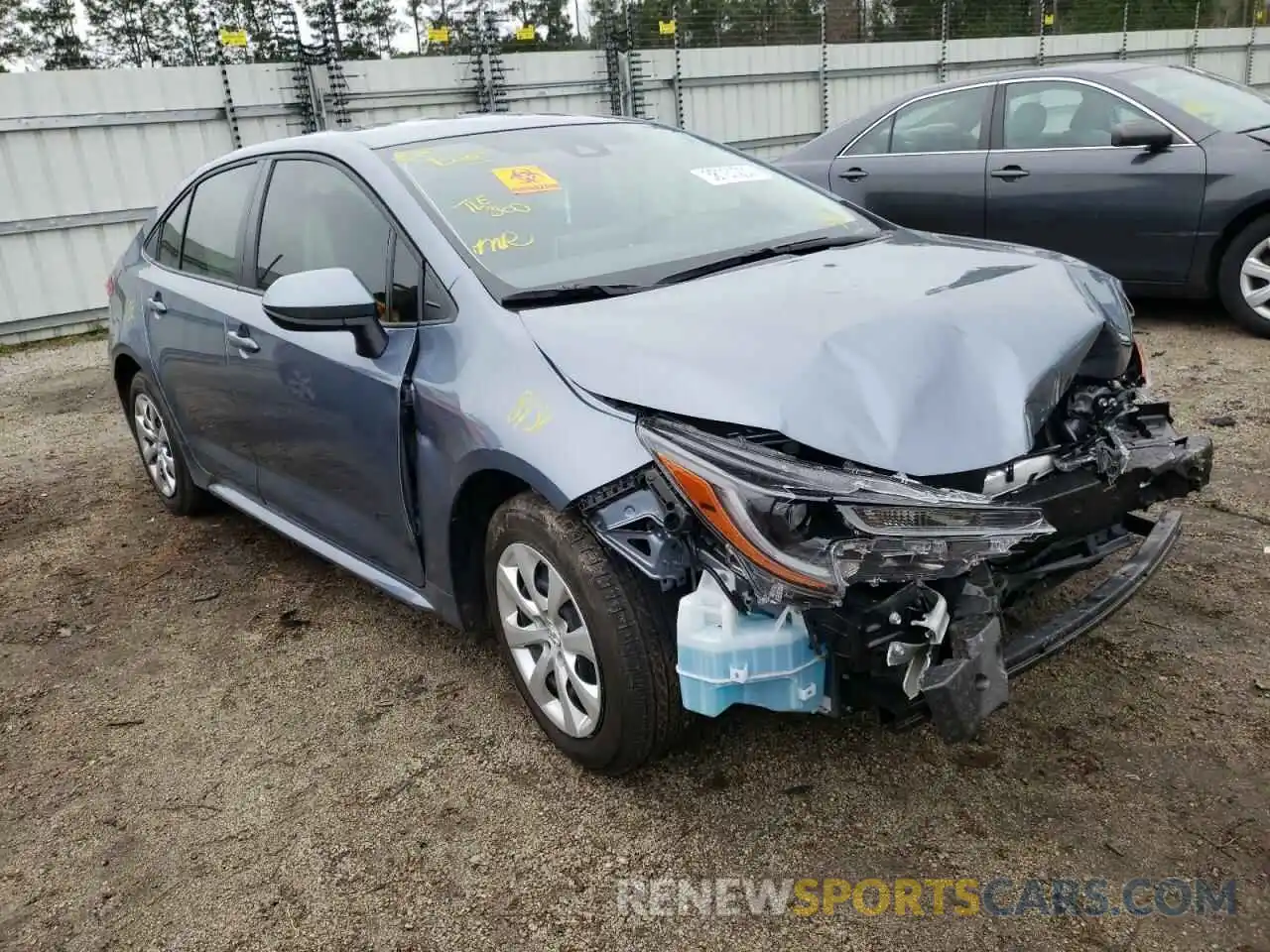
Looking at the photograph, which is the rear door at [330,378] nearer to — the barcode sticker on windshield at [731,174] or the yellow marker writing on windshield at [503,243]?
the yellow marker writing on windshield at [503,243]

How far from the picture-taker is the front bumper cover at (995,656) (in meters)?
2.03

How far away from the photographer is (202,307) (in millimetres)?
3852

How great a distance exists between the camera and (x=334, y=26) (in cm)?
1101

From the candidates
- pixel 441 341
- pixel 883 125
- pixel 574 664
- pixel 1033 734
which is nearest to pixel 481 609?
pixel 574 664

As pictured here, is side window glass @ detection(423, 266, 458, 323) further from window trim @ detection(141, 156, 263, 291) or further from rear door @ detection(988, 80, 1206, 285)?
rear door @ detection(988, 80, 1206, 285)

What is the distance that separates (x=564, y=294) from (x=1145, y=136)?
445 cm

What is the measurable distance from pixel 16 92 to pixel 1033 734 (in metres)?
9.85

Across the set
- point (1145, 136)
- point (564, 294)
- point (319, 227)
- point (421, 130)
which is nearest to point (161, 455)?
point (319, 227)

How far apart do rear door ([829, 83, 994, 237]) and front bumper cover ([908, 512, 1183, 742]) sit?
14.3 ft

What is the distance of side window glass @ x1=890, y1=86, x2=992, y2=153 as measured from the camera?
6543 mm

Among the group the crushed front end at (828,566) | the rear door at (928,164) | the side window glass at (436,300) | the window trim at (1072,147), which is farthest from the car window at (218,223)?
the window trim at (1072,147)

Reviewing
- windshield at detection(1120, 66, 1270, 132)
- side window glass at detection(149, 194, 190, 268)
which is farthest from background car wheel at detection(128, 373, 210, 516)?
windshield at detection(1120, 66, 1270, 132)

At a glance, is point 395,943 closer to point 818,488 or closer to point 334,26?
point 818,488

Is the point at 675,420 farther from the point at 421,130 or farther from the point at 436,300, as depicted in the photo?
the point at 421,130
